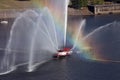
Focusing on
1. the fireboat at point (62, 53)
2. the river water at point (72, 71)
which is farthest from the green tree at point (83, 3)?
the fireboat at point (62, 53)

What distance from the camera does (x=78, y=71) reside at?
75.9 metres

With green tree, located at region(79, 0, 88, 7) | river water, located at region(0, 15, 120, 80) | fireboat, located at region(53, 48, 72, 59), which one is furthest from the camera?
green tree, located at region(79, 0, 88, 7)

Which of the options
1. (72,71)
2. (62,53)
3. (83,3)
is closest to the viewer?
(72,71)

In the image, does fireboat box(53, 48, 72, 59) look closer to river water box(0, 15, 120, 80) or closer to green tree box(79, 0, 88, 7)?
river water box(0, 15, 120, 80)

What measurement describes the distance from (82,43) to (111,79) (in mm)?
24224

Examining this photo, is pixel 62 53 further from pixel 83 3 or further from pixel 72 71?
pixel 83 3

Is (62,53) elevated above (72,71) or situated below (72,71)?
above

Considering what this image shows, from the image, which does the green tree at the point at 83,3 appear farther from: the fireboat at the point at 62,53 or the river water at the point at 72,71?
the fireboat at the point at 62,53

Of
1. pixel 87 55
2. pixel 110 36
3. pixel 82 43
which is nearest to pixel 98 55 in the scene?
pixel 87 55

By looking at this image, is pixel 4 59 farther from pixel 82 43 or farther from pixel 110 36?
pixel 110 36

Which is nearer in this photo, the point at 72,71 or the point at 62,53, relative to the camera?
the point at 72,71

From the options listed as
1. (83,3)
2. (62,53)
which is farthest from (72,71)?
(83,3)

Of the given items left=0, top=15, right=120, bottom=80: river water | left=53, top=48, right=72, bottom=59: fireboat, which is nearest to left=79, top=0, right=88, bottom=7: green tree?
left=0, top=15, right=120, bottom=80: river water

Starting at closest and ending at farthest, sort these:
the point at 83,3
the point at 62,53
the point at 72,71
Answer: the point at 72,71 → the point at 62,53 → the point at 83,3
